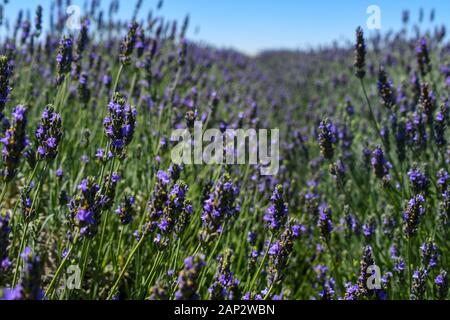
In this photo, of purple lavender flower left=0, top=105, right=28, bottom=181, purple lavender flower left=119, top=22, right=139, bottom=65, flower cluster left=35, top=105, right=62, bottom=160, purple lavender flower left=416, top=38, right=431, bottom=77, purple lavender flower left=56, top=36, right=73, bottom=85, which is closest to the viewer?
purple lavender flower left=0, top=105, right=28, bottom=181

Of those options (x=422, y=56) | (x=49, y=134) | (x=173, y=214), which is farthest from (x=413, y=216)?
(x=422, y=56)

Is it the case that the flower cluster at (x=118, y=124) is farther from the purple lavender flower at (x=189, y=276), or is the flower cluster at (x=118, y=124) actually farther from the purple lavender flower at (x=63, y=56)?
the purple lavender flower at (x=63, y=56)

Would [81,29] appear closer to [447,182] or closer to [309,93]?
[447,182]

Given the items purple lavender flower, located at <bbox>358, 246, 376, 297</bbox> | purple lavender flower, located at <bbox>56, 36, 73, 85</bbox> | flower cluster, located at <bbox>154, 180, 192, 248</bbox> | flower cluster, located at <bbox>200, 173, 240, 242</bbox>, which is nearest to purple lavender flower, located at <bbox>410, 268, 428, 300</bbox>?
purple lavender flower, located at <bbox>358, 246, 376, 297</bbox>

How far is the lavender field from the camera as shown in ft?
6.54

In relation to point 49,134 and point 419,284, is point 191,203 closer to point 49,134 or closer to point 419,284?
point 49,134

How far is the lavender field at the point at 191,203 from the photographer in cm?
199

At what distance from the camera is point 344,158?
449 cm

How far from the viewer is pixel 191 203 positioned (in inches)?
105

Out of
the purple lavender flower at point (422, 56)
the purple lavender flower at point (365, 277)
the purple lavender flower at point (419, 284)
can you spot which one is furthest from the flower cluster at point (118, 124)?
the purple lavender flower at point (422, 56)

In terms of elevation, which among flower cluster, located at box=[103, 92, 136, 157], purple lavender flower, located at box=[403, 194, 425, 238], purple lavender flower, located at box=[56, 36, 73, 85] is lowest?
purple lavender flower, located at box=[403, 194, 425, 238]

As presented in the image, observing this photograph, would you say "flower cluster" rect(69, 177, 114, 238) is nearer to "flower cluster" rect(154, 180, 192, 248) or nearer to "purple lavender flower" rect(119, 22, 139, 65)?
"flower cluster" rect(154, 180, 192, 248)

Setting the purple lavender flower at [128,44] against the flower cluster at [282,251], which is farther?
the purple lavender flower at [128,44]
